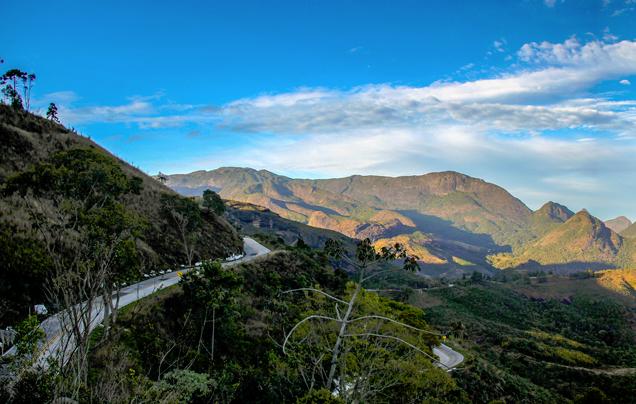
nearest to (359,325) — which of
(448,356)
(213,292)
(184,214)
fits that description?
(213,292)

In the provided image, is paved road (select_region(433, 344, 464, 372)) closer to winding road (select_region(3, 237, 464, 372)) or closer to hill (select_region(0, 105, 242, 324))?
winding road (select_region(3, 237, 464, 372))

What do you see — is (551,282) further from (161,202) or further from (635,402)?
(161,202)

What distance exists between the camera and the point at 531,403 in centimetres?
4278

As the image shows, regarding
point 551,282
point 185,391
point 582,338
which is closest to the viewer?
point 185,391

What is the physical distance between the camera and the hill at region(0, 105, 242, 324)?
26.1 metres

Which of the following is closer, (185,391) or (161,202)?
→ (185,391)

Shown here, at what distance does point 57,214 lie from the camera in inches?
731

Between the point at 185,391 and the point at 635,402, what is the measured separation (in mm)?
53165

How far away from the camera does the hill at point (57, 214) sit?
85.8ft

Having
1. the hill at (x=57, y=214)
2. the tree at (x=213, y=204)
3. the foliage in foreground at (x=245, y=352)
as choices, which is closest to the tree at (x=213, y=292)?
the foliage in foreground at (x=245, y=352)

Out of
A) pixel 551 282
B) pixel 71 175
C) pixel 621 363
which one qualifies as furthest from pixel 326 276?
pixel 551 282

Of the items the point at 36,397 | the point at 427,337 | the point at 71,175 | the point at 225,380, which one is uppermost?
the point at 71,175

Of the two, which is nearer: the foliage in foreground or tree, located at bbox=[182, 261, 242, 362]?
the foliage in foreground

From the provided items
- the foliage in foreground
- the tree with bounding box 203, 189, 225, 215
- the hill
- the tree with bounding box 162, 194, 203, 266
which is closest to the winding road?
the foliage in foreground
